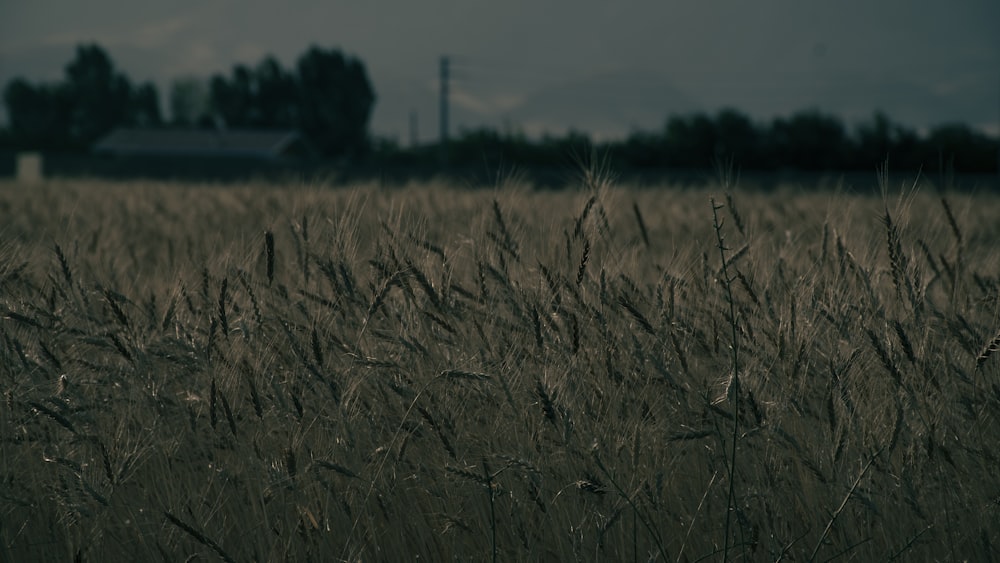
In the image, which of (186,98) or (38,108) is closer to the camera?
(38,108)

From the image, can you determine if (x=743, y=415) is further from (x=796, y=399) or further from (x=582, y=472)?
(x=582, y=472)

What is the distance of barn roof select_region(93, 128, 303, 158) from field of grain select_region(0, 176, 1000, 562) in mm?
47908

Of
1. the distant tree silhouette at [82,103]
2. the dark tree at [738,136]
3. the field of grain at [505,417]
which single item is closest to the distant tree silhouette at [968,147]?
the dark tree at [738,136]

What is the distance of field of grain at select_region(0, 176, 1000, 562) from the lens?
208 cm

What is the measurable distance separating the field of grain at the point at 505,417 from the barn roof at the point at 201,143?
47908mm

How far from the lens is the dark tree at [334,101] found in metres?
53.5

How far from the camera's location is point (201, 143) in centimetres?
5203

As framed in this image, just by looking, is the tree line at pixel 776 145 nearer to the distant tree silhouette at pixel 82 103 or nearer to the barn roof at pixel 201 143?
the barn roof at pixel 201 143

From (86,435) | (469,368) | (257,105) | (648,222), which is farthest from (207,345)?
(257,105)

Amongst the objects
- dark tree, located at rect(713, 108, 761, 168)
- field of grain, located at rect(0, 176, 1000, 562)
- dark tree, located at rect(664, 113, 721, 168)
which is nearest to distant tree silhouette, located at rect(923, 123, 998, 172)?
dark tree, located at rect(713, 108, 761, 168)

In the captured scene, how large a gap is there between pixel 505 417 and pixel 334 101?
179 feet

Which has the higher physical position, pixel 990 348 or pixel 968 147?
pixel 968 147

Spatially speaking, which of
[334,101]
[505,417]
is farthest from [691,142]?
[505,417]

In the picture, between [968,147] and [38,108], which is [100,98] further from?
[968,147]
